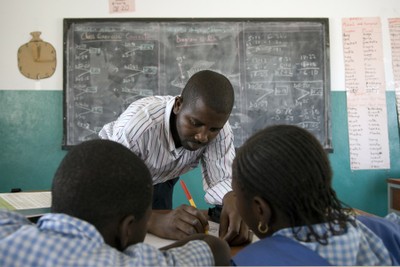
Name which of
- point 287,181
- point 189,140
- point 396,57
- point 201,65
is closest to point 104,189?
point 287,181

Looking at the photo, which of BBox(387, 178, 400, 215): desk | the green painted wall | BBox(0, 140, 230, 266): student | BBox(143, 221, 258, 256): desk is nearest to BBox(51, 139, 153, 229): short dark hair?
BBox(0, 140, 230, 266): student

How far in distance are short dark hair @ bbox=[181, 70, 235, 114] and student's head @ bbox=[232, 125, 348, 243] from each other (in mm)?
554

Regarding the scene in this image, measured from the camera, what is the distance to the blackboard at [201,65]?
10.2 feet

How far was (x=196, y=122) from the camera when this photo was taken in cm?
144

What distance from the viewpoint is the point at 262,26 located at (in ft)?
10.6

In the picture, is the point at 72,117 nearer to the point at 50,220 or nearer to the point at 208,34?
the point at 208,34

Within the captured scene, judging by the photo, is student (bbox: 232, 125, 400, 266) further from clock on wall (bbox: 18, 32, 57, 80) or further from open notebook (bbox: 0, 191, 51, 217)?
clock on wall (bbox: 18, 32, 57, 80)

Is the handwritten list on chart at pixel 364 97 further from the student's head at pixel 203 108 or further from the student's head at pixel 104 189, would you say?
the student's head at pixel 104 189

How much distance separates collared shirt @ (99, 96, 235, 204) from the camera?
1559 mm

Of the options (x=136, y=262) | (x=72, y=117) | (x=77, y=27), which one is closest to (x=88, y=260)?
(x=136, y=262)

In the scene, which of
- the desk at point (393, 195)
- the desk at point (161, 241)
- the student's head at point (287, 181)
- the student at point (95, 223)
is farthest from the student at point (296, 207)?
the desk at point (393, 195)

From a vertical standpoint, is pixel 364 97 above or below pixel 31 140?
above

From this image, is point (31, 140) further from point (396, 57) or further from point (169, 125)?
point (396, 57)

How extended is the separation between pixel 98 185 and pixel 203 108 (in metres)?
0.73
